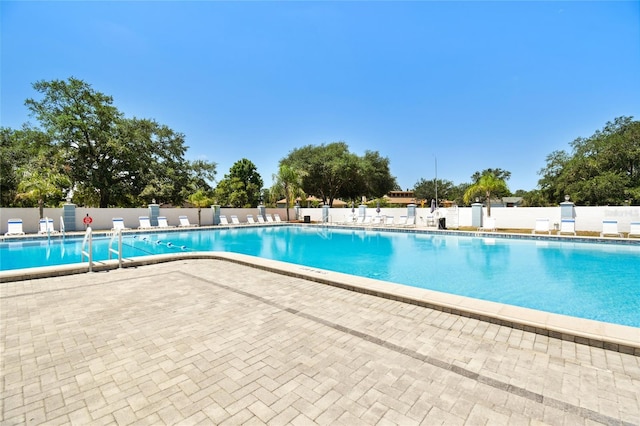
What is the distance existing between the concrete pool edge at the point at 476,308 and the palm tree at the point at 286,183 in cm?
1869

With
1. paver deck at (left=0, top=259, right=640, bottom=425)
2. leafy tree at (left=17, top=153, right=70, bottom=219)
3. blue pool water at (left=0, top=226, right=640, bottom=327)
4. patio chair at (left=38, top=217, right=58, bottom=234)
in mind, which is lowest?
blue pool water at (left=0, top=226, right=640, bottom=327)

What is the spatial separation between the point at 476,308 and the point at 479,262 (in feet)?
19.4

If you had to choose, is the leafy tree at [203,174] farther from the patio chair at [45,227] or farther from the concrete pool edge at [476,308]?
the concrete pool edge at [476,308]

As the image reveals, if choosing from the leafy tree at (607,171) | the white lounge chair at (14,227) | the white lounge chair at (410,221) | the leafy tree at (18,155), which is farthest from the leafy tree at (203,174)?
the leafy tree at (607,171)

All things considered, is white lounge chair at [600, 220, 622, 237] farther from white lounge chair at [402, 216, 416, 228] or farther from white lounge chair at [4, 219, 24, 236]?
white lounge chair at [4, 219, 24, 236]

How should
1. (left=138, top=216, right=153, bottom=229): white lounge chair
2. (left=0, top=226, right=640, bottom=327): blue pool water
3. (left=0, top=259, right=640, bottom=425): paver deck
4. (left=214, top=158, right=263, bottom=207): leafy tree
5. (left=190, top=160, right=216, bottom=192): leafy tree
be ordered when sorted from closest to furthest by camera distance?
(left=0, top=259, right=640, bottom=425): paver deck → (left=0, top=226, right=640, bottom=327): blue pool water → (left=138, top=216, right=153, bottom=229): white lounge chair → (left=214, top=158, right=263, bottom=207): leafy tree → (left=190, top=160, right=216, bottom=192): leafy tree

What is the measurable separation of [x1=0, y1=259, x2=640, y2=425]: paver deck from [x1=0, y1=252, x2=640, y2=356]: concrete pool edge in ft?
0.34

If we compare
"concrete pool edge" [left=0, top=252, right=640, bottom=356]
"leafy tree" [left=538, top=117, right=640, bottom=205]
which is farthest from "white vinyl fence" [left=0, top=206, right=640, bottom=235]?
"concrete pool edge" [left=0, top=252, right=640, bottom=356]

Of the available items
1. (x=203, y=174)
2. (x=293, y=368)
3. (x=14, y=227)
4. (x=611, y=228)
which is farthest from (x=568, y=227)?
(x=203, y=174)

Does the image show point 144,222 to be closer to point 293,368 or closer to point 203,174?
point 203,174

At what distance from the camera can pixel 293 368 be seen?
8.36ft

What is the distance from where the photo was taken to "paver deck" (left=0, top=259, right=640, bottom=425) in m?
1.98

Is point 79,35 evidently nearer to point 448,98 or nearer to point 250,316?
point 250,316

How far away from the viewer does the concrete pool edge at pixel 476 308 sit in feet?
9.54
